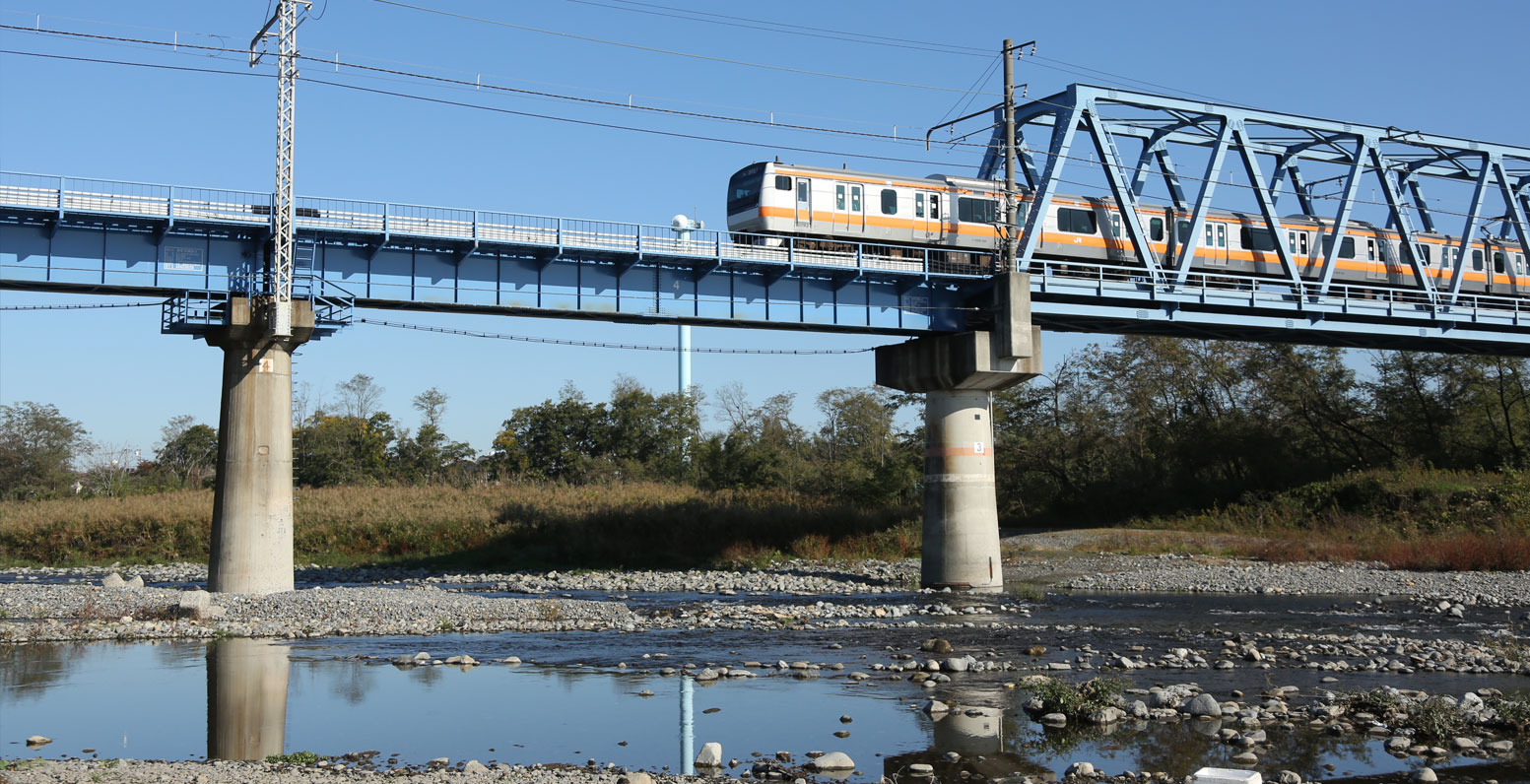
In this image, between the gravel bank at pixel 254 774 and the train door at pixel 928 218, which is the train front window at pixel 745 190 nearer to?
the train door at pixel 928 218

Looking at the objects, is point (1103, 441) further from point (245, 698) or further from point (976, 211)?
point (245, 698)

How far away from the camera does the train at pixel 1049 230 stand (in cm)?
4116

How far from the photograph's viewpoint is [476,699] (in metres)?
18.6

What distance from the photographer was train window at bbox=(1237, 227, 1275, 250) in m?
50.7

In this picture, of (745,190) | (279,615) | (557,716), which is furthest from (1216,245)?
(557,716)

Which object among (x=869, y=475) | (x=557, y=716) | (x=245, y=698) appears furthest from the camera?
(x=869, y=475)

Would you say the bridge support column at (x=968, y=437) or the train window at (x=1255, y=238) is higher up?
the train window at (x=1255, y=238)

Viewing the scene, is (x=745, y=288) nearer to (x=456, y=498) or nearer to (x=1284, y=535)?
(x=456, y=498)

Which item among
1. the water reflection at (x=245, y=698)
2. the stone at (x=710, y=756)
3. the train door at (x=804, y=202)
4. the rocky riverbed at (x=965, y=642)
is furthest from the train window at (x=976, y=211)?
the stone at (x=710, y=756)

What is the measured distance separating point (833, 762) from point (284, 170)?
24.7 m

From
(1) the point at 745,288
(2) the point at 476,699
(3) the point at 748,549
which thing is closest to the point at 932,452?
(1) the point at 745,288

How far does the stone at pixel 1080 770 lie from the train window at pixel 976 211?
105ft

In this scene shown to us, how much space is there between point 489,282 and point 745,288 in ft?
26.7

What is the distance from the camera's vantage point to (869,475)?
7206 cm
